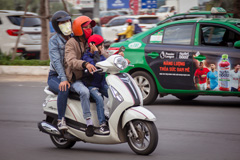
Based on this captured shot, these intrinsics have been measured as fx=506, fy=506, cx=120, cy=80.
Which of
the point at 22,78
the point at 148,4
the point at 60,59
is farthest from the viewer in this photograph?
the point at 148,4

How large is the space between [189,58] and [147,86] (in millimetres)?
1051

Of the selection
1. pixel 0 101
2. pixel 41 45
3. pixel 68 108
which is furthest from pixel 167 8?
pixel 68 108

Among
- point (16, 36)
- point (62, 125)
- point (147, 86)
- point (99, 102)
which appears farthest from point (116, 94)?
point (16, 36)

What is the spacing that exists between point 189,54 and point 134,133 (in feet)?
13.5

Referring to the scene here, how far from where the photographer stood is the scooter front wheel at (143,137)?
561 cm

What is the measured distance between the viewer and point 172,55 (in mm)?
9648

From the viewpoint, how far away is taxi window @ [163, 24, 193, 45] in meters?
9.75

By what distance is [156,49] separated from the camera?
9844 mm

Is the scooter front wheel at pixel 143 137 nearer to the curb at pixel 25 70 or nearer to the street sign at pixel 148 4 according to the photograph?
the curb at pixel 25 70

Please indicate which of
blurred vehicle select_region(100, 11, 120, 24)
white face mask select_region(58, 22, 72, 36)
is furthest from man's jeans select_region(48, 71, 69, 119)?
blurred vehicle select_region(100, 11, 120, 24)

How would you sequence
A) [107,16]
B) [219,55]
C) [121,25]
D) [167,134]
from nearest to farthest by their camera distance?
[167,134] → [219,55] → [121,25] → [107,16]

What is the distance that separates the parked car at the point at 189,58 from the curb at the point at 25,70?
6.20m

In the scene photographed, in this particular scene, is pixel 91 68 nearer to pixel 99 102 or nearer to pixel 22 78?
pixel 99 102

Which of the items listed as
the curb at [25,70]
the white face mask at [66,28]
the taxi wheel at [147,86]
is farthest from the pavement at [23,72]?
the white face mask at [66,28]
